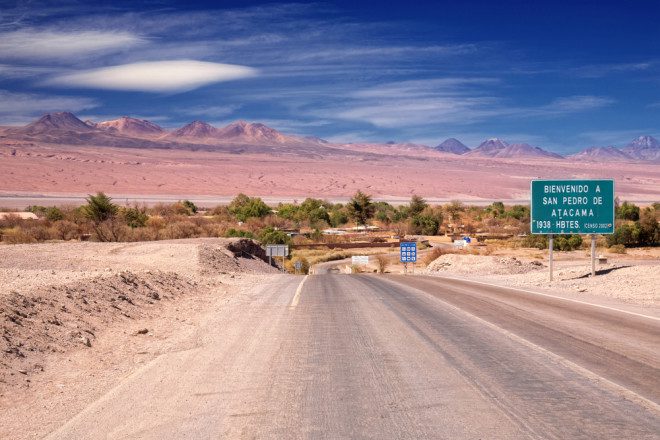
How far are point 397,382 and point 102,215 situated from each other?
4716 cm

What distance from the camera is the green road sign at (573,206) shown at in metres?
26.1

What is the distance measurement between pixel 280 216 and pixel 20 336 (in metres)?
87.1

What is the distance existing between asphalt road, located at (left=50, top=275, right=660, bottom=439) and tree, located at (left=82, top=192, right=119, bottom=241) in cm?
3558

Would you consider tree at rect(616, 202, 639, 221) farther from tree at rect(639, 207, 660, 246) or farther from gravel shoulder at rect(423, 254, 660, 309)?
gravel shoulder at rect(423, 254, 660, 309)

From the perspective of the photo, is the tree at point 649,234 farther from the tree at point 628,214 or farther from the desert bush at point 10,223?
the desert bush at point 10,223

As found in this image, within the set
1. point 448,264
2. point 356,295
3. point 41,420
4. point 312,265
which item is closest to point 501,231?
point 312,265

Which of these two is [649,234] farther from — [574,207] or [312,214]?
[574,207]

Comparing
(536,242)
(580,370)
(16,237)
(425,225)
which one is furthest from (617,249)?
(580,370)

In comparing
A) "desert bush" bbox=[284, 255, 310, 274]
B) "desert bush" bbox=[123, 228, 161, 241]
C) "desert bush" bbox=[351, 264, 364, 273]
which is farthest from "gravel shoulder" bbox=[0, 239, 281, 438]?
"desert bush" bbox=[284, 255, 310, 274]

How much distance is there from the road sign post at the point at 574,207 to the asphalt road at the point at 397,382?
10.8 m

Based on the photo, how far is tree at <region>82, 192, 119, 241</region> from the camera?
160 feet

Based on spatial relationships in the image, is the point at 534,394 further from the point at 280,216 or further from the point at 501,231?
the point at 280,216

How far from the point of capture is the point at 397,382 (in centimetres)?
902

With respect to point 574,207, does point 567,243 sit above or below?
below
